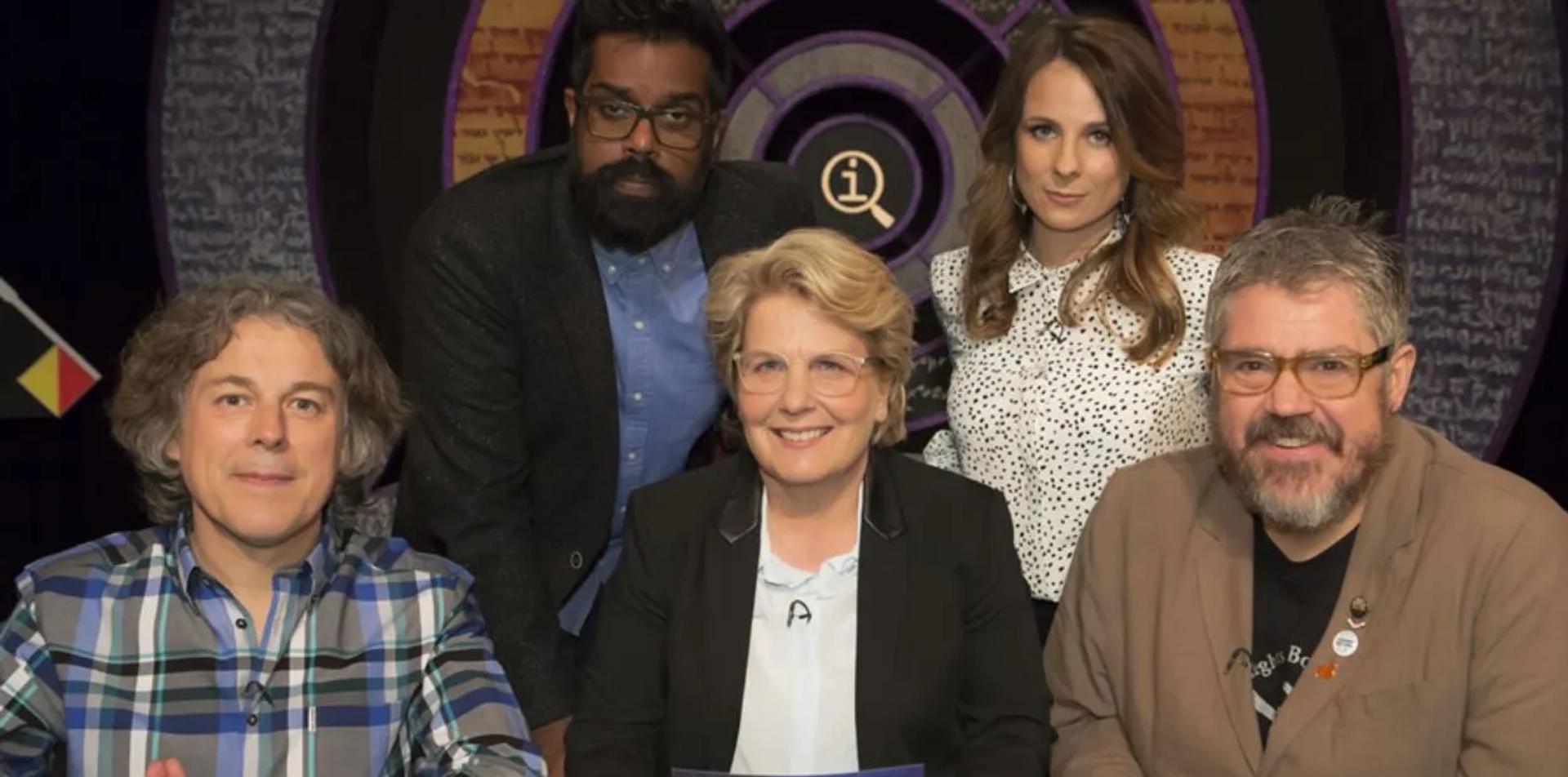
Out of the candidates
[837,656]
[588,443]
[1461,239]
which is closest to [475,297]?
[588,443]

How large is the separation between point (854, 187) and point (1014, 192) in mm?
951

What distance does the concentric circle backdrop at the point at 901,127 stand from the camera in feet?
12.7

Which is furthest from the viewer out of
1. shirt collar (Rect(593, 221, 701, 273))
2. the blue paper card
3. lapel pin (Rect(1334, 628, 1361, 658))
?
shirt collar (Rect(593, 221, 701, 273))

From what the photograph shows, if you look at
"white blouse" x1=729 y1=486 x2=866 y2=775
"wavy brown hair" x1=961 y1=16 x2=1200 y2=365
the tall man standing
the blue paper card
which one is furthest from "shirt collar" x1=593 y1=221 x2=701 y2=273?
the blue paper card

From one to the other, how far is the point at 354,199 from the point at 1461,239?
7.85ft

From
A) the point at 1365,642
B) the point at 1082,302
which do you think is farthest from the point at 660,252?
the point at 1365,642

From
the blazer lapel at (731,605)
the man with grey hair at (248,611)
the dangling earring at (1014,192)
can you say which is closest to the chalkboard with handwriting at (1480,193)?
the dangling earring at (1014,192)

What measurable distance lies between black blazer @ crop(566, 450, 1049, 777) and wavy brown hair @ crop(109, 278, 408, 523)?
41 cm

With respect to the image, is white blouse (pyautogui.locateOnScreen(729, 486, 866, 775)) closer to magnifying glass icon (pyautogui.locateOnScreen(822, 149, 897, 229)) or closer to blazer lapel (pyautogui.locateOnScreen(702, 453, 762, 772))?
blazer lapel (pyautogui.locateOnScreen(702, 453, 762, 772))

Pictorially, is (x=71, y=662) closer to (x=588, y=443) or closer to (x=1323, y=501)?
(x=588, y=443)

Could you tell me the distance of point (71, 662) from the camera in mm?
2383

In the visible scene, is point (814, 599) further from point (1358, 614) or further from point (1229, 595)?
point (1358, 614)

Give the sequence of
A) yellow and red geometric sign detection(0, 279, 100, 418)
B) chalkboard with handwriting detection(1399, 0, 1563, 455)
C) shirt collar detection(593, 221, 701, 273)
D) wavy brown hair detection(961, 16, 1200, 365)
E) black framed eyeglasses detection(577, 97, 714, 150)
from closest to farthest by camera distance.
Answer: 1. wavy brown hair detection(961, 16, 1200, 365)
2. black framed eyeglasses detection(577, 97, 714, 150)
3. shirt collar detection(593, 221, 701, 273)
4. chalkboard with handwriting detection(1399, 0, 1563, 455)
5. yellow and red geometric sign detection(0, 279, 100, 418)

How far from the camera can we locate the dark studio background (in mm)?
3887
